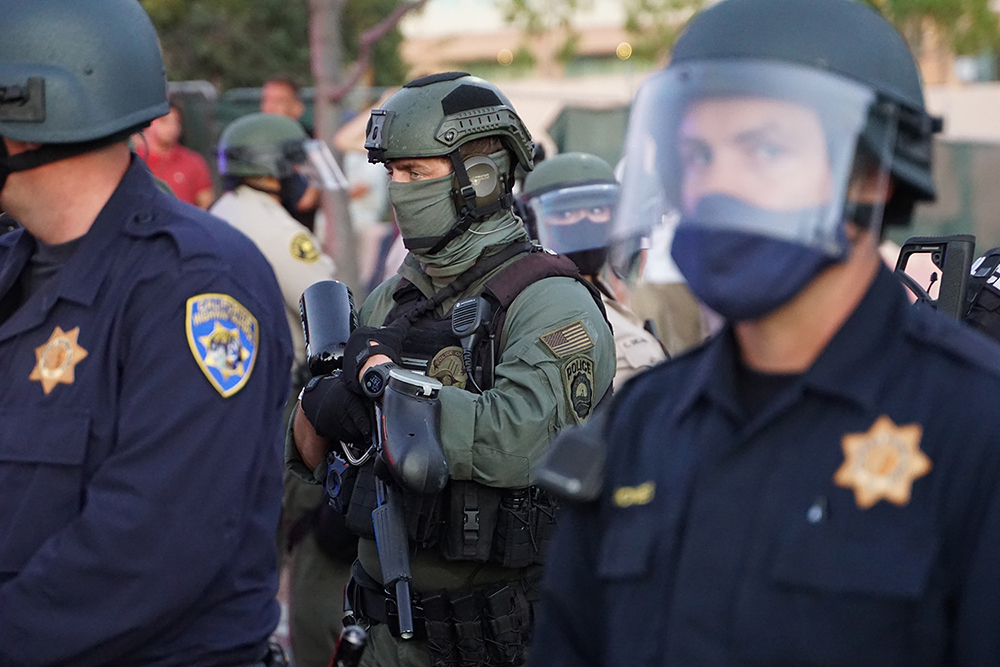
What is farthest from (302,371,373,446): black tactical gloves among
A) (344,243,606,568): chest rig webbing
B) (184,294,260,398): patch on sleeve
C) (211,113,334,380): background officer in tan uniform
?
(211,113,334,380): background officer in tan uniform

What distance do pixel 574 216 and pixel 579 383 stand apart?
1.60 meters

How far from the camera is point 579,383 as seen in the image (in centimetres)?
309

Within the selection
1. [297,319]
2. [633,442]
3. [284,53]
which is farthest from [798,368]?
[284,53]

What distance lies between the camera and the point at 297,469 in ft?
11.5

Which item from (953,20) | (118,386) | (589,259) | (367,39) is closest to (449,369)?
(118,386)

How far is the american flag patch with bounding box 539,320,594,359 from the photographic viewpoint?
9.95 feet

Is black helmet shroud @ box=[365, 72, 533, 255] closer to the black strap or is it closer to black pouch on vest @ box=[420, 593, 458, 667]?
the black strap

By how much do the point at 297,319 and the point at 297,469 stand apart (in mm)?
1993

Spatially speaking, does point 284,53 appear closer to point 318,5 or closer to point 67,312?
point 318,5

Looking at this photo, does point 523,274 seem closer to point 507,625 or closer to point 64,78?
point 507,625

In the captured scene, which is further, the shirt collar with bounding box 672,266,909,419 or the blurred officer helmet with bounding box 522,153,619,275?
the blurred officer helmet with bounding box 522,153,619,275

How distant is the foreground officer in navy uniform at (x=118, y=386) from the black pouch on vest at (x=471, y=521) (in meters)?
0.71

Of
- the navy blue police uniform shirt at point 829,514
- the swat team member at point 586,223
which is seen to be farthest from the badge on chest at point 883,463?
the swat team member at point 586,223

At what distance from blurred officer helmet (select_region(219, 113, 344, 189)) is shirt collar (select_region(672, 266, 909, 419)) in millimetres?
4547
